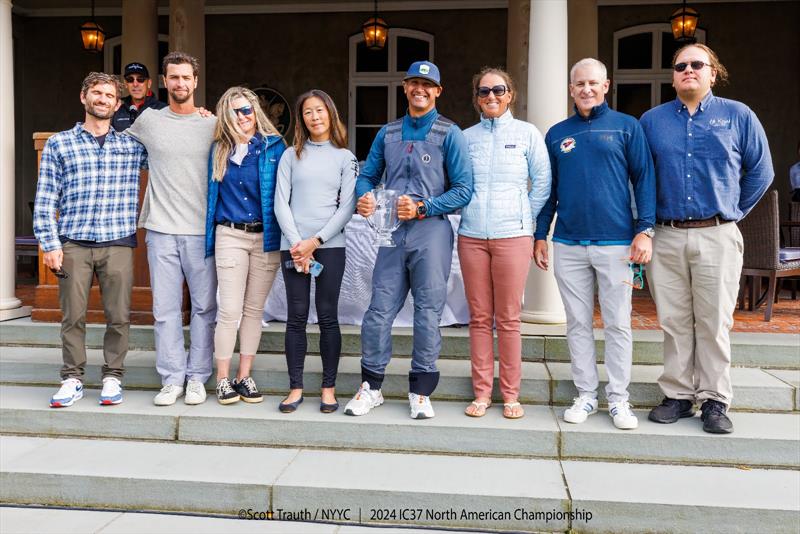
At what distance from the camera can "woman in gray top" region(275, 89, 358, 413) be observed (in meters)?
3.53

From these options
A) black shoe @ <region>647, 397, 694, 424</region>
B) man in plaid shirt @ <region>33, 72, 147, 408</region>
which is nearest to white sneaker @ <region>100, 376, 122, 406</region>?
man in plaid shirt @ <region>33, 72, 147, 408</region>

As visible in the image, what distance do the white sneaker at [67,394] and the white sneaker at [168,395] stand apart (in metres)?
0.46

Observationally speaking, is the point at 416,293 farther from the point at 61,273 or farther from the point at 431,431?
the point at 61,273

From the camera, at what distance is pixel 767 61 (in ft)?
30.6

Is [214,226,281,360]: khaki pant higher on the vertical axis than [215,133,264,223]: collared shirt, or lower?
lower

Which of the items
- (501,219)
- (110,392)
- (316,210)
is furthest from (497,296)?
(110,392)

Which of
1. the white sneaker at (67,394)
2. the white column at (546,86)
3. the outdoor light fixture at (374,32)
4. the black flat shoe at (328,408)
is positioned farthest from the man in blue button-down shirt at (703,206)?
the outdoor light fixture at (374,32)

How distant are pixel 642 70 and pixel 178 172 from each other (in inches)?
315

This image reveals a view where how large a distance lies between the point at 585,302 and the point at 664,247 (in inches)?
19.0

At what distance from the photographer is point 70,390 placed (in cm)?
378

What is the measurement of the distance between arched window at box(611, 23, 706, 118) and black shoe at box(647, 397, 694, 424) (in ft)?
23.0

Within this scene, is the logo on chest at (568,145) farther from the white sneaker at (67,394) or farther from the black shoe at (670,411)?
the white sneaker at (67,394)

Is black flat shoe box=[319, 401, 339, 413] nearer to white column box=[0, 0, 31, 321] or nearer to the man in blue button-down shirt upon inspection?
the man in blue button-down shirt

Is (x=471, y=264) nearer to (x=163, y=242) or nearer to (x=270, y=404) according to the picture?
(x=270, y=404)
